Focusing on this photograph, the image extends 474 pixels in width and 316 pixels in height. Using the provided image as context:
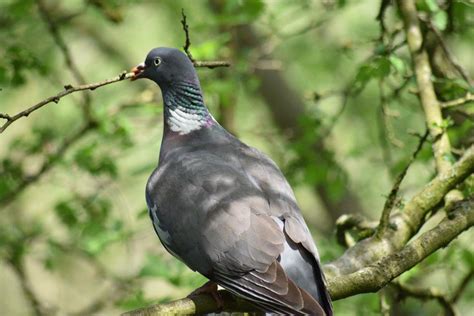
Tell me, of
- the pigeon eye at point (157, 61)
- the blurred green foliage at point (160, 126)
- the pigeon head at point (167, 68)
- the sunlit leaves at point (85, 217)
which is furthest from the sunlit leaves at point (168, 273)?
the pigeon eye at point (157, 61)

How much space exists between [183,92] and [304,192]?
22.2 feet

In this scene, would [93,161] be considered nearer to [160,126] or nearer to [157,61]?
[160,126]

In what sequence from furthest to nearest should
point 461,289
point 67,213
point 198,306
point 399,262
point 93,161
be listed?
point 67,213
point 93,161
point 461,289
point 399,262
point 198,306

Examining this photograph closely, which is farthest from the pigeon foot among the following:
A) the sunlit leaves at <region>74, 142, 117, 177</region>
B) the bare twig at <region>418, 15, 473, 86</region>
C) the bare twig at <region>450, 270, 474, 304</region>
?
the sunlit leaves at <region>74, 142, 117, 177</region>

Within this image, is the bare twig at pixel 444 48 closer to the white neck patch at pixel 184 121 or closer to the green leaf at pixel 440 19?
the green leaf at pixel 440 19

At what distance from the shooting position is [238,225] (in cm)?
369

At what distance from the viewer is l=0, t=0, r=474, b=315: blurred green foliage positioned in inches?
218

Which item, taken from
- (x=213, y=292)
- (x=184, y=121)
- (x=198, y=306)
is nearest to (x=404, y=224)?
(x=213, y=292)

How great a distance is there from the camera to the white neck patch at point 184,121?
457cm

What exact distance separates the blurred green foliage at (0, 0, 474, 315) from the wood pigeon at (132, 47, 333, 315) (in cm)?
63

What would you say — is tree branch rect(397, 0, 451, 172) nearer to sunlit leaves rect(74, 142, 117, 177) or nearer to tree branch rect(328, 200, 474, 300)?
tree branch rect(328, 200, 474, 300)

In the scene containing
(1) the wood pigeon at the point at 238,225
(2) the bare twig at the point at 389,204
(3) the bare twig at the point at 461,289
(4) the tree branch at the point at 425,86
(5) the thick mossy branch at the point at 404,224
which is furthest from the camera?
(3) the bare twig at the point at 461,289

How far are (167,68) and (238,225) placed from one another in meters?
1.42

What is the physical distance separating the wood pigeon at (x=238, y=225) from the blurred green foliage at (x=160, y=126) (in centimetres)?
63
